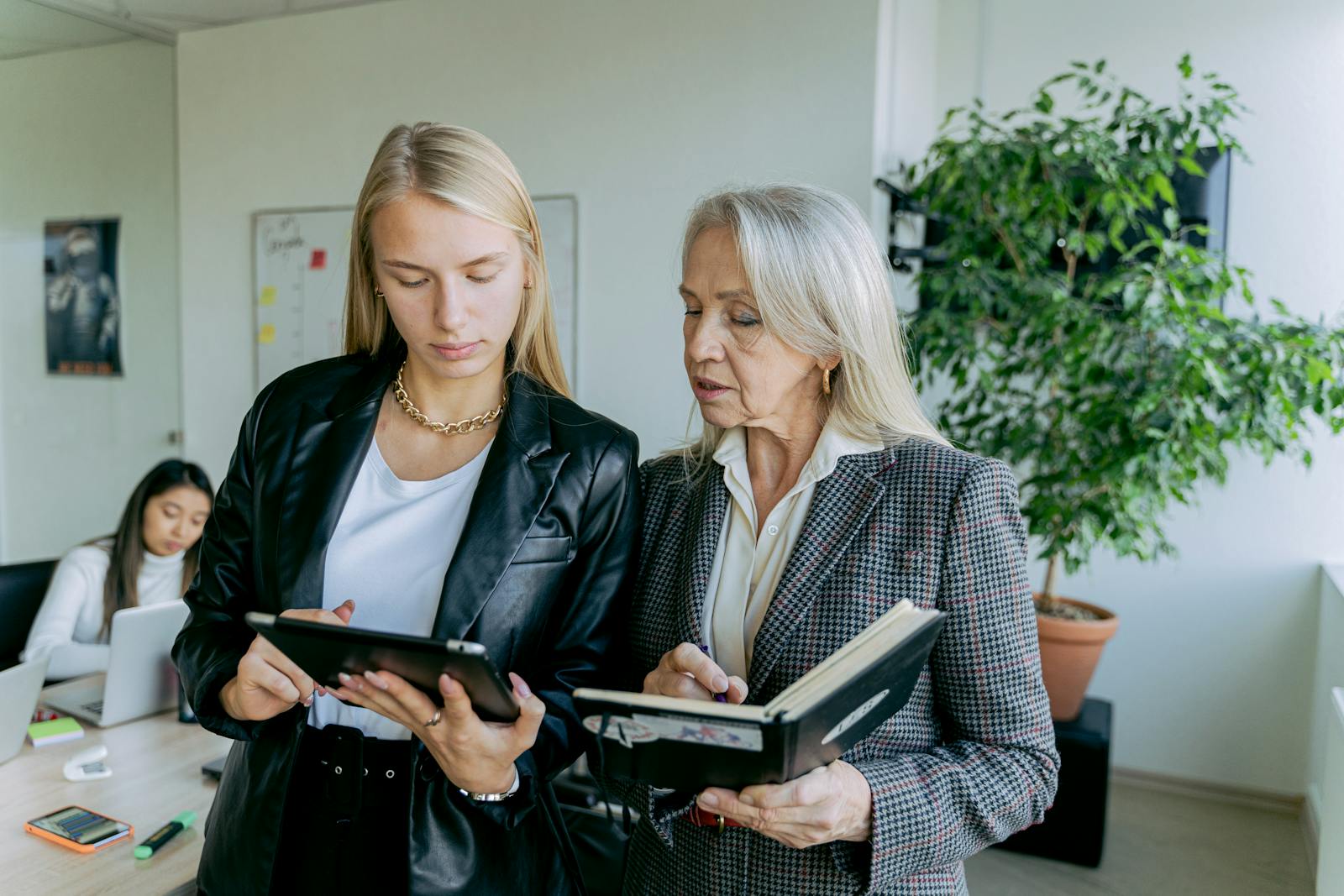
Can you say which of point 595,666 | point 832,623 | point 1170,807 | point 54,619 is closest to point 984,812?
point 832,623

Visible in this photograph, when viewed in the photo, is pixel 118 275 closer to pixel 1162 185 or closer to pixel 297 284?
pixel 297 284

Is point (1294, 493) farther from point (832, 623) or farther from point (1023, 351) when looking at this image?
point (832, 623)

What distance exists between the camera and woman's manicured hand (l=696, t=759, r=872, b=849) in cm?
104

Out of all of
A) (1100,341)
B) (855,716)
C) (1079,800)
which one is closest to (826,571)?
(855,716)

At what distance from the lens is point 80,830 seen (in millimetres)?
1802

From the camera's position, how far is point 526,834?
133 cm

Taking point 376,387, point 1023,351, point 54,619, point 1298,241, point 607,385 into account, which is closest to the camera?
point 376,387

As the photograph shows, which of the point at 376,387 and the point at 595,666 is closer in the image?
the point at 595,666

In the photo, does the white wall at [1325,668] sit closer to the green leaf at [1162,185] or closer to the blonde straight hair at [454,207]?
the green leaf at [1162,185]

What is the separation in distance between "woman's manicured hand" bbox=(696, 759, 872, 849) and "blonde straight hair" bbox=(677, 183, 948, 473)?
46 cm

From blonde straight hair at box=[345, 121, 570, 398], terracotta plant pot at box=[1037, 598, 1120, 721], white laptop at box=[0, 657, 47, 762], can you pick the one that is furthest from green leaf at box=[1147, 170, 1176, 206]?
white laptop at box=[0, 657, 47, 762]

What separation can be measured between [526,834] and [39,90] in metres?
4.51

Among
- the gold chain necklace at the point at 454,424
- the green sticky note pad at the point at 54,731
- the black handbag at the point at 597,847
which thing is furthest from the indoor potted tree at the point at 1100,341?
the green sticky note pad at the point at 54,731

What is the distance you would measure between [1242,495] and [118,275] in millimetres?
5022
